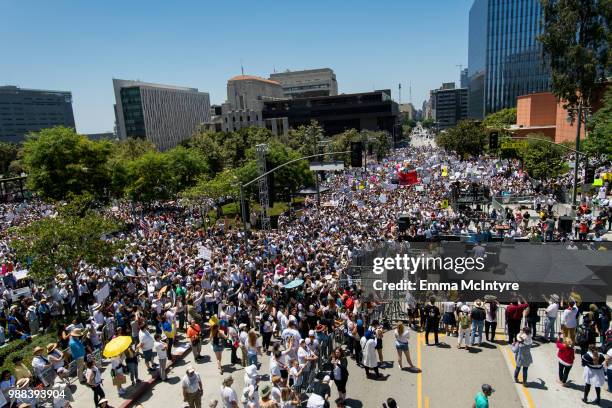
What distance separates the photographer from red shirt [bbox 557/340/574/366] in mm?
10281

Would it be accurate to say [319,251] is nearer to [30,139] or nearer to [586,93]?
[586,93]

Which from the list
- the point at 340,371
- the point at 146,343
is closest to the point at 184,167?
the point at 146,343

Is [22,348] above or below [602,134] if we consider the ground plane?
below

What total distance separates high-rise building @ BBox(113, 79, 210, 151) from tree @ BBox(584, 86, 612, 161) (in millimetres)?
119892

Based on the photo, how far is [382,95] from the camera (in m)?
119

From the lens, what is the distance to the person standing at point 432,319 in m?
13.0

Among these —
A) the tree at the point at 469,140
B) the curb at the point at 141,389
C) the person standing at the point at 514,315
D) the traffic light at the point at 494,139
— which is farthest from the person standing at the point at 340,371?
the tree at the point at 469,140

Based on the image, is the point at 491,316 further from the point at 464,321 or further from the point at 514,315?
the point at 464,321

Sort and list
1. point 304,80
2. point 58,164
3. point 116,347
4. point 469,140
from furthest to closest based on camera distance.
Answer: point 304,80, point 469,140, point 58,164, point 116,347

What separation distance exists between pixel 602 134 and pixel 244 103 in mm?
120810

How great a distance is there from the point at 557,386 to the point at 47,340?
15.7 metres

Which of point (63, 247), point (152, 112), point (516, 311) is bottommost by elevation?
point (516, 311)

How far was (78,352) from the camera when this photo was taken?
11.7 meters

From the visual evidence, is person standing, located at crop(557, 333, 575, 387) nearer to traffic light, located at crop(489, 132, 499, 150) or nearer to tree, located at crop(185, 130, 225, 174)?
traffic light, located at crop(489, 132, 499, 150)
